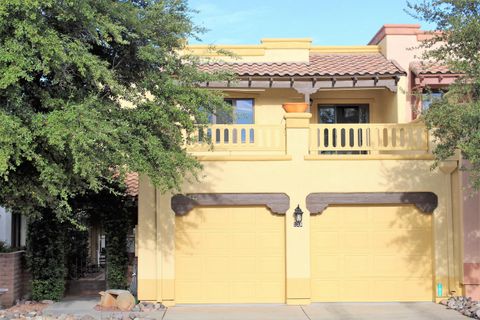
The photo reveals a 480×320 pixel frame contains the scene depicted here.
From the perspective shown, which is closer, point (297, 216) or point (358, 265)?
point (297, 216)

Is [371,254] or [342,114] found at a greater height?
[342,114]

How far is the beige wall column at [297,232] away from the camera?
14.5 metres

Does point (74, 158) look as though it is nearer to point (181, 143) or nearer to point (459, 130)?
point (181, 143)

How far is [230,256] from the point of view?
579 inches

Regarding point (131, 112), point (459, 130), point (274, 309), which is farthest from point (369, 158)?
point (131, 112)

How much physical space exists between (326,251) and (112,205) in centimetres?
529

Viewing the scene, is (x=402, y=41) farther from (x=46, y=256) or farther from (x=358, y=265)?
(x=46, y=256)

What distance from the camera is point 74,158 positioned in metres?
9.83

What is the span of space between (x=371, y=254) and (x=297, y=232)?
182 cm

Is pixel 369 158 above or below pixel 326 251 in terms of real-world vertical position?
above

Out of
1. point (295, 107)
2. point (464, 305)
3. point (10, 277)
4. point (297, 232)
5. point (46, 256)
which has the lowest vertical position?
point (464, 305)

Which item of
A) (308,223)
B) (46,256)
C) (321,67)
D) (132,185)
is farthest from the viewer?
(321,67)

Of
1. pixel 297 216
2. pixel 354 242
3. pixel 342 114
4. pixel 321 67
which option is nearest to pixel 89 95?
pixel 297 216

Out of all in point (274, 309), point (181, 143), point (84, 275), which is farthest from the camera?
point (84, 275)
